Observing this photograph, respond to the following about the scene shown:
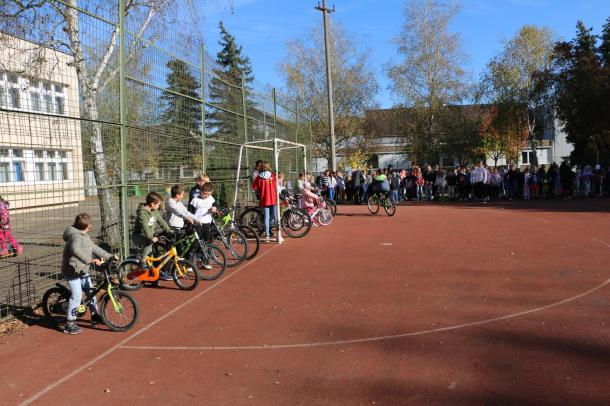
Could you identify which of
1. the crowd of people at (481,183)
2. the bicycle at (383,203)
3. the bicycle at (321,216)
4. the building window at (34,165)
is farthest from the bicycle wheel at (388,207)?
the building window at (34,165)

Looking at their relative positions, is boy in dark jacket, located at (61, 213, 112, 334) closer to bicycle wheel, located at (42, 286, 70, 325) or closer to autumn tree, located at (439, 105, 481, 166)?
bicycle wheel, located at (42, 286, 70, 325)

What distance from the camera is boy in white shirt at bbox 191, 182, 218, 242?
939 centimetres

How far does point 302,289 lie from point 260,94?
10128mm

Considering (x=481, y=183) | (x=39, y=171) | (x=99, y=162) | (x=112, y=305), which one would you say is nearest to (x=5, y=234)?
(x=99, y=162)

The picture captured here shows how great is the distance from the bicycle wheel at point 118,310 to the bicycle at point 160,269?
1.62m

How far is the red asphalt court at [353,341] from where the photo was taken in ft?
13.9

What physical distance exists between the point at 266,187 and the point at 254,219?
3.76 ft

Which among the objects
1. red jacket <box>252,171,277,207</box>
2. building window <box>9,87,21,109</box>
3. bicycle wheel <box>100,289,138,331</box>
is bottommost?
bicycle wheel <box>100,289,138,331</box>

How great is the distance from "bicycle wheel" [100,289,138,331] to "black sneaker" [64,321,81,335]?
0.28 metres

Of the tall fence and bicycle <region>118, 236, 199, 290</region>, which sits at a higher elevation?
the tall fence

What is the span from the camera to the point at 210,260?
29.0 feet

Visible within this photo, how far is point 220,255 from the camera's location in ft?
29.1

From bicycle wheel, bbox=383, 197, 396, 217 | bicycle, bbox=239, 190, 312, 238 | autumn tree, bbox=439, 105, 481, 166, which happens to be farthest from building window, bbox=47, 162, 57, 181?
autumn tree, bbox=439, 105, 481, 166

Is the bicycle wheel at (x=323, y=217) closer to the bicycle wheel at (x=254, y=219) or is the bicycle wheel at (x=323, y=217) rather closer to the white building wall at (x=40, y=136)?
the bicycle wheel at (x=254, y=219)
